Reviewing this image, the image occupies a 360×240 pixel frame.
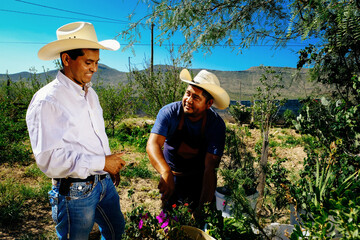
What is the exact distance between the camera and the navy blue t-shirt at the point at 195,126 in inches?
92.8

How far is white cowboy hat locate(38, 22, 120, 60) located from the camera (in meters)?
1.60

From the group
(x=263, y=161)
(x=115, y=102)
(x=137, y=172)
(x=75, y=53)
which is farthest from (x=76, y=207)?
(x=115, y=102)

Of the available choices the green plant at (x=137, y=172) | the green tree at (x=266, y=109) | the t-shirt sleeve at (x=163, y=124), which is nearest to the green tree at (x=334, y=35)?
the green tree at (x=266, y=109)

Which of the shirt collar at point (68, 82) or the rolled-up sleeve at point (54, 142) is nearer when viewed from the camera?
the rolled-up sleeve at point (54, 142)

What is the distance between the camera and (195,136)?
259 centimetres

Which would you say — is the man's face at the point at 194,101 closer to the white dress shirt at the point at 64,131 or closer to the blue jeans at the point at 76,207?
the white dress shirt at the point at 64,131

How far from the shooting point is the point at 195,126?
2.55 meters

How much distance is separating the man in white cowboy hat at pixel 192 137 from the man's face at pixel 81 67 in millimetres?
927

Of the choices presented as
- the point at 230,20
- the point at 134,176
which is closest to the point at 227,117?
the point at 134,176

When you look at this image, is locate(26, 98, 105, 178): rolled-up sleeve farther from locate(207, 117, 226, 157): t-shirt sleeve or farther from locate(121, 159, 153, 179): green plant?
locate(121, 159, 153, 179): green plant

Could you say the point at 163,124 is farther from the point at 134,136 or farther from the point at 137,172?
the point at 134,136

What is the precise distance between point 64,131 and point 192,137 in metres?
1.45

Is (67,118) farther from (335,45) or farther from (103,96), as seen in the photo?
(103,96)

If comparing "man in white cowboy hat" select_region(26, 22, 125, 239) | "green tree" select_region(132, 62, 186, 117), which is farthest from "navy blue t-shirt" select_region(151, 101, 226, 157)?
"green tree" select_region(132, 62, 186, 117)
